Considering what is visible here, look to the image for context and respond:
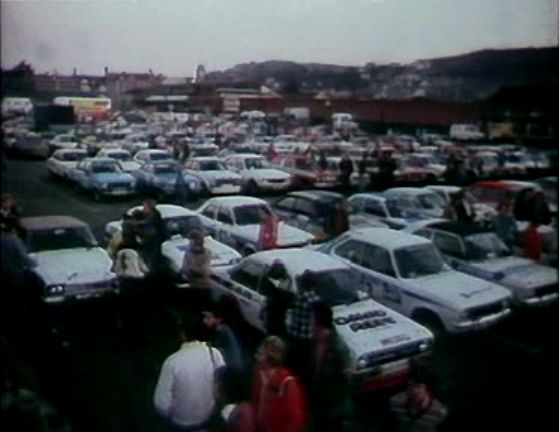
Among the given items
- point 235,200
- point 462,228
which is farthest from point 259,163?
point 462,228

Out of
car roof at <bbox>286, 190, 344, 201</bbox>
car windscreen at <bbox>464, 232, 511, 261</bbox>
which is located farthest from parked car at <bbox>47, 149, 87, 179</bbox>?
car windscreen at <bbox>464, 232, 511, 261</bbox>

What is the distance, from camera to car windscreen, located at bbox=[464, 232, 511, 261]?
275 centimetres

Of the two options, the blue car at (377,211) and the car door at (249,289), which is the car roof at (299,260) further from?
the blue car at (377,211)

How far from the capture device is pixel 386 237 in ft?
9.59

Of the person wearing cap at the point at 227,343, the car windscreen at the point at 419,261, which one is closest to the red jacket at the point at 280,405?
the person wearing cap at the point at 227,343

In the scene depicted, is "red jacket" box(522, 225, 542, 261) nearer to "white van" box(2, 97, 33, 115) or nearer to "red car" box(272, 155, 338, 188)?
"red car" box(272, 155, 338, 188)

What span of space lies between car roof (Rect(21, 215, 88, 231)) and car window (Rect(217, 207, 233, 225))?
589 millimetres

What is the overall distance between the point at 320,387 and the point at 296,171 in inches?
39.1

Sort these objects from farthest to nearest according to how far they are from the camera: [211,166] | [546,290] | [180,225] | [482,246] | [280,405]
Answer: [211,166], [180,225], [482,246], [280,405], [546,290]

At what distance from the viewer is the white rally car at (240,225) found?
116 inches

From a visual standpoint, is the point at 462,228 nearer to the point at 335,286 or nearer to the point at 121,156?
the point at 335,286

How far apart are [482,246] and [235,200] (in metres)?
1.12

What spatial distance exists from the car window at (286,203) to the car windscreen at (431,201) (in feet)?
1.92

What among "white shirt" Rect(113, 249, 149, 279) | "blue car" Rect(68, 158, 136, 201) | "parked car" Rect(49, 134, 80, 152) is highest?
"parked car" Rect(49, 134, 80, 152)
